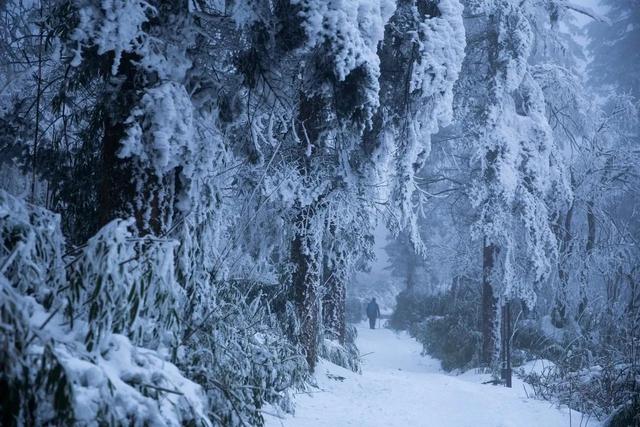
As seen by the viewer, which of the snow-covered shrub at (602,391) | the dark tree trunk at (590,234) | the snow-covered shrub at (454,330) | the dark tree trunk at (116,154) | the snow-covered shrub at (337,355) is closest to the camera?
the dark tree trunk at (116,154)

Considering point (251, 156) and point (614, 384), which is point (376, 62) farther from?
point (614, 384)

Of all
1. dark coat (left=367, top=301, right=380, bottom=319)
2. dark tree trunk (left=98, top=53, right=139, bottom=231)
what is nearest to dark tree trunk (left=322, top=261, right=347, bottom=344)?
dark tree trunk (left=98, top=53, right=139, bottom=231)

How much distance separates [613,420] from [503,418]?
1.27 metres

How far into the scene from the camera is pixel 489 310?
11.7 m

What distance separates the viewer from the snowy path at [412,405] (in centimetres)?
545

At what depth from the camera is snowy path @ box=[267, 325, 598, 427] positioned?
5453 mm

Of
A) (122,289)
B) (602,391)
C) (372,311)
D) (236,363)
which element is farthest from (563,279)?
(122,289)

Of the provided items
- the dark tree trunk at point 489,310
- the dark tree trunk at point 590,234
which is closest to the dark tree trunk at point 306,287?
the dark tree trunk at point 489,310

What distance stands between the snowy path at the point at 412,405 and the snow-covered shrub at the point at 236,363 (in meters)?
0.36

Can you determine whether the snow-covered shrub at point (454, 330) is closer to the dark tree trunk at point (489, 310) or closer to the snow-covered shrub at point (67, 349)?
the dark tree trunk at point (489, 310)

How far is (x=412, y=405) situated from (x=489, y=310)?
19.1ft

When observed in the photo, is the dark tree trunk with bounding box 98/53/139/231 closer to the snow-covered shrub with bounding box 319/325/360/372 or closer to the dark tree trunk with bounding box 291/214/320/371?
the dark tree trunk with bounding box 291/214/320/371

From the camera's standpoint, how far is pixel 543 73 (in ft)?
38.7

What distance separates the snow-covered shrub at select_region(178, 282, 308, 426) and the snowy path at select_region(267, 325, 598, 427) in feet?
1.18
